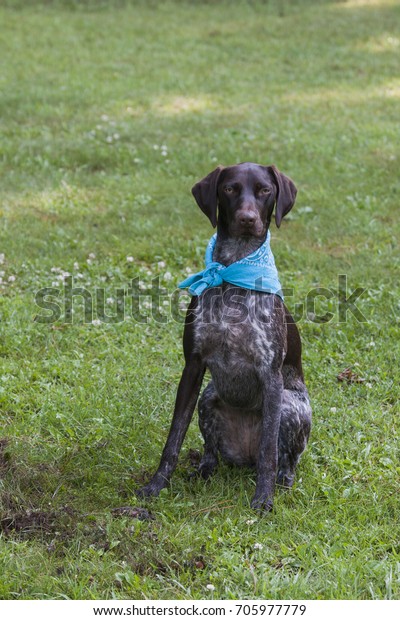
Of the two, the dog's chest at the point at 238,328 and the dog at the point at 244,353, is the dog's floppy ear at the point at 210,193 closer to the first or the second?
the dog at the point at 244,353

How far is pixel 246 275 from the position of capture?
508 cm

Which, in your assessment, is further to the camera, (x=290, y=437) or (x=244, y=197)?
(x=290, y=437)

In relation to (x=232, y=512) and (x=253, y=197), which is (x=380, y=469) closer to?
(x=232, y=512)

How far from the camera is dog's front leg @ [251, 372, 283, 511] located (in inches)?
193

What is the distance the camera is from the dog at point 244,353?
199 inches

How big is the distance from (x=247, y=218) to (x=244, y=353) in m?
0.79

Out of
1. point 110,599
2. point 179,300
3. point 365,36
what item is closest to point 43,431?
point 110,599

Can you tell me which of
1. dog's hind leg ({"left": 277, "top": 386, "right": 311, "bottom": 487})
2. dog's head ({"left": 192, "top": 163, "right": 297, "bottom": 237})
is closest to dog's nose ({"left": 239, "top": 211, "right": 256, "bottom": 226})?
dog's head ({"left": 192, "top": 163, "right": 297, "bottom": 237})

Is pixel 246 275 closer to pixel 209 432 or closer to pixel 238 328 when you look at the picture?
pixel 238 328

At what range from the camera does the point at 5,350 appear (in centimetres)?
682

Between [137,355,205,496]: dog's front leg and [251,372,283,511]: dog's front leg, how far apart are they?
43cm

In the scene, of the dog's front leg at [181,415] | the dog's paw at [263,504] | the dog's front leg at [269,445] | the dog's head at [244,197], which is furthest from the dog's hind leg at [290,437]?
the dog's head at [244,197]

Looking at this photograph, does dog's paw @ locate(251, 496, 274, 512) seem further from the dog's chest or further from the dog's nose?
the dog's nose

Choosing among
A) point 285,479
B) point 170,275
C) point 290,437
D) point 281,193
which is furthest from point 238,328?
point 170,275
